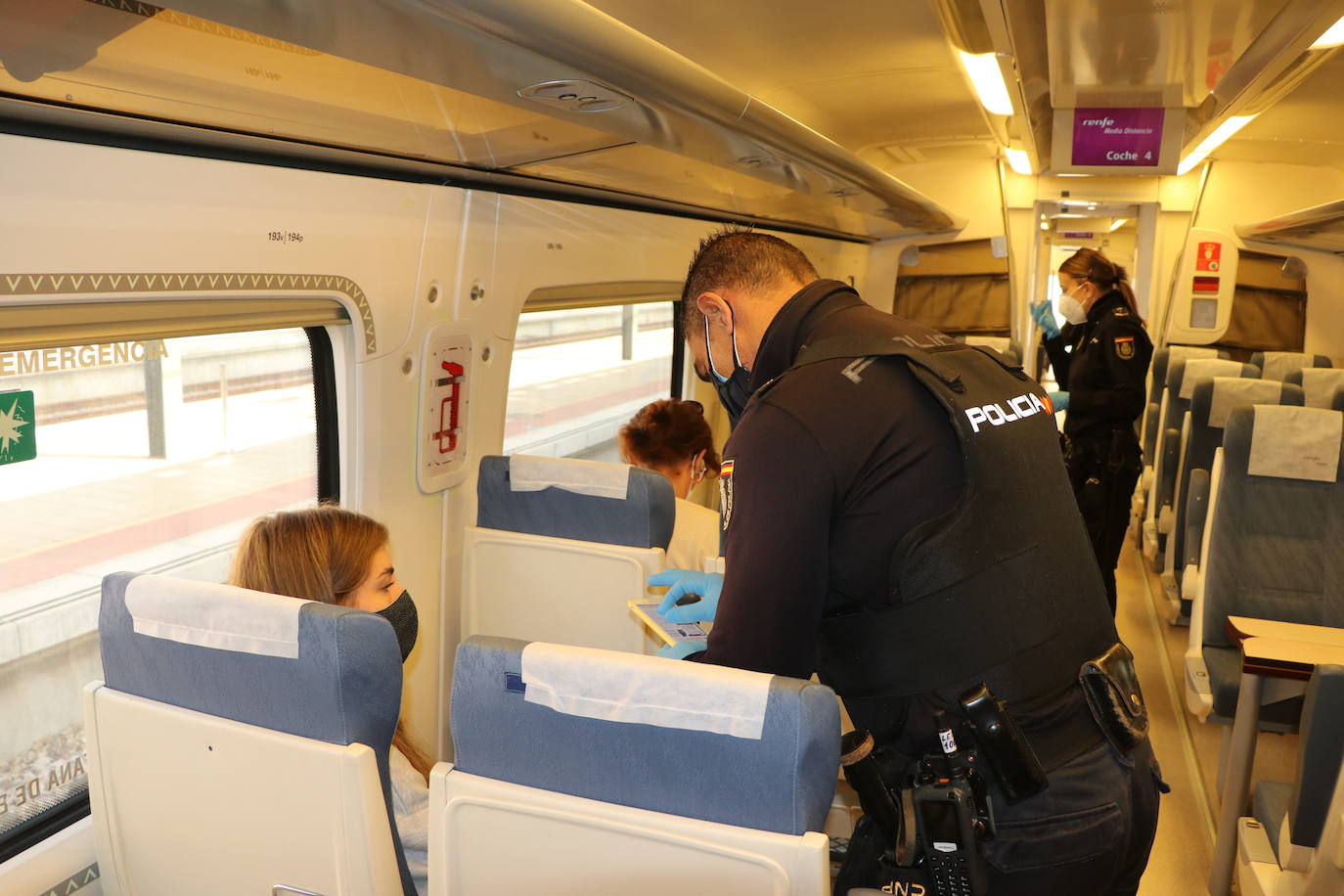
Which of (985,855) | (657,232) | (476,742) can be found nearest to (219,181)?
(476,742)

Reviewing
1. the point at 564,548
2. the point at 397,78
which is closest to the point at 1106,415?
the point at 564,548

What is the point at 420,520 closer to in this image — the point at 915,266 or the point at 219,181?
the point at 219,181

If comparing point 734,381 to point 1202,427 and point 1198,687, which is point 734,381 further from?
point 1202,427

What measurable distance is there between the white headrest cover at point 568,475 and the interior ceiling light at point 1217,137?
3.86m

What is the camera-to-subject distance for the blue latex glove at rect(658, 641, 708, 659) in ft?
7.22

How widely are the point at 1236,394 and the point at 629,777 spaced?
16.9 ft

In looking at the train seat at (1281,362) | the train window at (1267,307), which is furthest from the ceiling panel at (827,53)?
the train window at (1267,307)

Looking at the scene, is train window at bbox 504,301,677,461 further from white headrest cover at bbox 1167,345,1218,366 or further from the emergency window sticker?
white headrest cover at bbox 1167,345,1218,366

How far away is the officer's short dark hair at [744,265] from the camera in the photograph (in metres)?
2.16

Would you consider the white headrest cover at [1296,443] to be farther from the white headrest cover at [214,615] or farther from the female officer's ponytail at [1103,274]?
the white headrest cover at [214,615]

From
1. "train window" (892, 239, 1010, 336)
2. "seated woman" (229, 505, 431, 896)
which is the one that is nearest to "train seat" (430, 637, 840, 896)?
"seated woman" (229, 505, 431, 896)

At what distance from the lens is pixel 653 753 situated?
1463 millimetres

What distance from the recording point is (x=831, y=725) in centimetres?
143

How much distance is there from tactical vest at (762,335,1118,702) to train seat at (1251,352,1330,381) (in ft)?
20.8
